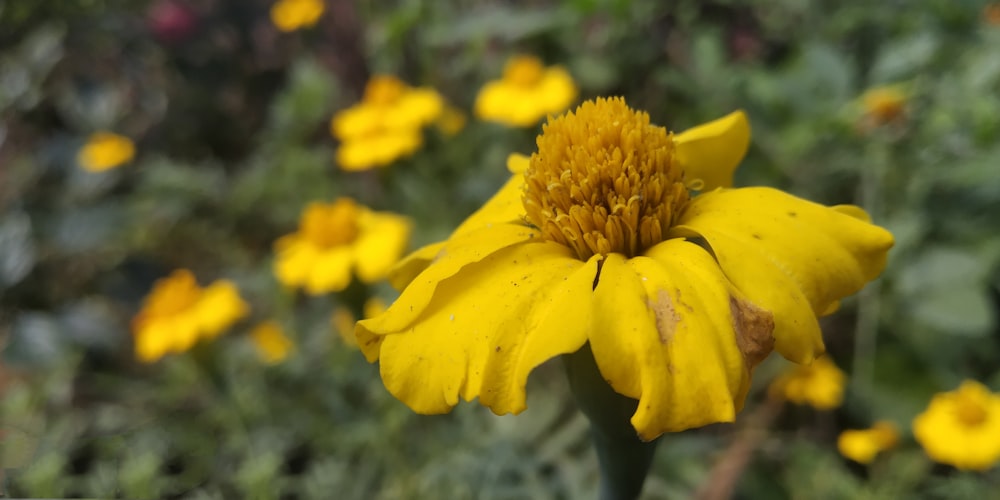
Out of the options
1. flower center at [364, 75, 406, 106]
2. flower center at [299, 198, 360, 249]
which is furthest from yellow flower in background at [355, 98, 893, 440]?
flower center at [364, 75, 406, 106]

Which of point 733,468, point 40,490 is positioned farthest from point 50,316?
point 733,468

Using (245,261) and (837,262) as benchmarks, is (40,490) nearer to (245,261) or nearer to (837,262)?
(245,261)

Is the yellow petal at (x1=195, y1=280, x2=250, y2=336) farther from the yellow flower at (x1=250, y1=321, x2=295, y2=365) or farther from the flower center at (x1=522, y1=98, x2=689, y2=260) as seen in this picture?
the flower center at (x1=522, y1=98, x2=689, y2=260)

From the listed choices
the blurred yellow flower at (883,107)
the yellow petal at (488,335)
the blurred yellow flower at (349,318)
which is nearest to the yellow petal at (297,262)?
the blurred yellow flower at (349,318)

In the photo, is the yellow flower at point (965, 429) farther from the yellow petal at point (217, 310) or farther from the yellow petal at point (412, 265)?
the yellow petal at point (217, 310)

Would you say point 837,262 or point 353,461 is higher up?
point 837,262
